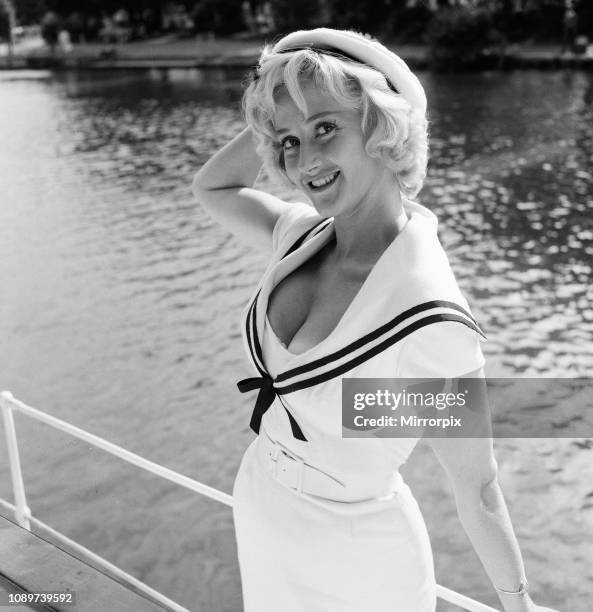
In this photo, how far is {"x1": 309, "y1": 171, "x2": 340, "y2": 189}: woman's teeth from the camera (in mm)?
1430

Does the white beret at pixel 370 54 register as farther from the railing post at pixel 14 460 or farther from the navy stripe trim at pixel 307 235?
the railing post at pixel 14 460

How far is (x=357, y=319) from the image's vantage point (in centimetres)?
129

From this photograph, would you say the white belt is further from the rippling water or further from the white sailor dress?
the rippling water

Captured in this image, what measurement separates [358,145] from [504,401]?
7313 mm

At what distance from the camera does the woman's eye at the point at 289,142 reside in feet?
4.87

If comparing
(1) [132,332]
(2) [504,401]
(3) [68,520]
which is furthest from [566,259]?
(3) [68,520]

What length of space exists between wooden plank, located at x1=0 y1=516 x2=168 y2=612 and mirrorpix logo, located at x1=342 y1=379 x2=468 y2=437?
126 cm

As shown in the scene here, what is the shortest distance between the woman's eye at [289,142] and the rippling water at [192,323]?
16.7 ft

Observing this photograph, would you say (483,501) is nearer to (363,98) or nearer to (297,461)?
(297,461)

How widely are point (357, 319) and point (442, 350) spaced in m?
0.14

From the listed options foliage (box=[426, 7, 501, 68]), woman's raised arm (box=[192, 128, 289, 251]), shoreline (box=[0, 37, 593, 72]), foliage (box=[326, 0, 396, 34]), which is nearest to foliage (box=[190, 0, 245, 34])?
shoreline (box=[0, 37, 593, 72])

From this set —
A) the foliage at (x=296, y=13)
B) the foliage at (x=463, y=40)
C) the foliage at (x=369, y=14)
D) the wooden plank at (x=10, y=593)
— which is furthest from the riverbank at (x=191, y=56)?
the wooden plank at (x=10, y=593)

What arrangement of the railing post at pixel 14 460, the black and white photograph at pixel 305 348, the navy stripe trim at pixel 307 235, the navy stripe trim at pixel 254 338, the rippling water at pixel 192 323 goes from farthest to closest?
the rippling water at pixel 192 323 → the railing post at pixel 14 460 → the navy stripe trim at pixel 307 235 → the navy stripe trim at pixel 254 338 → the black and white photograph at pixel 305 348

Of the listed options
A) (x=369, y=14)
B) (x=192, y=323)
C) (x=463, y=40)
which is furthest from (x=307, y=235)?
(x=369, y=14)
